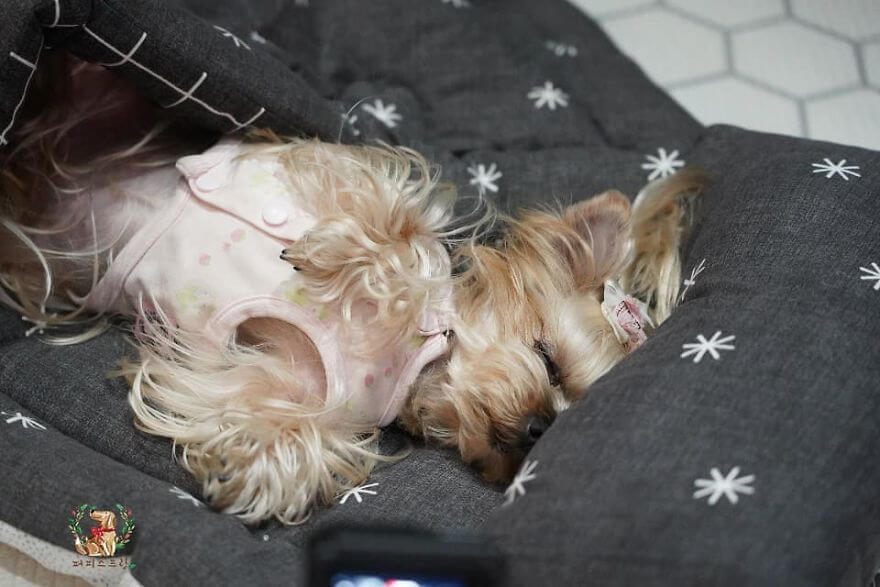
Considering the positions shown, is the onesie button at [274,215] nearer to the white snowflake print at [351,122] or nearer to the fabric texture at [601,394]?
the fabric texture at [601,394]

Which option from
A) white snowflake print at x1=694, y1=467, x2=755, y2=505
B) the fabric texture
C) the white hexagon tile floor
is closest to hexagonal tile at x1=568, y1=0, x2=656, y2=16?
the white hexagon tile floor

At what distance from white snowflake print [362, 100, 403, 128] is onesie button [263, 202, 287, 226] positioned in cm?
60

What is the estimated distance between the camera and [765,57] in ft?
9.82

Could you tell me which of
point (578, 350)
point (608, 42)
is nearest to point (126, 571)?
point (578, 350)

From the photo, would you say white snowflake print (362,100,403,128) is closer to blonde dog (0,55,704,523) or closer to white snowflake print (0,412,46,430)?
blonde dog (0,55,704,523)

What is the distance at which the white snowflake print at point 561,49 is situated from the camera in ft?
9.09

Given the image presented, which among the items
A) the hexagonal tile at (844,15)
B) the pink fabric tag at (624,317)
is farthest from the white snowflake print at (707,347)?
the hexagonal tile at (844,15)

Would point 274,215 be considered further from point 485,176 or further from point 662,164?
point 662,164

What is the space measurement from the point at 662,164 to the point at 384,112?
0.68 m

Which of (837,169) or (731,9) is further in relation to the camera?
(731,9)

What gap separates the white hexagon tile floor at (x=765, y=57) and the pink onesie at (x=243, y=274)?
142 cm

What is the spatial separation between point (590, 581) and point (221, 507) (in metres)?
0.69

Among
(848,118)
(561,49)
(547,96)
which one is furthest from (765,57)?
(547,96)

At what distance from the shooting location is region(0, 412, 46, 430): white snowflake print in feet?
5.77
